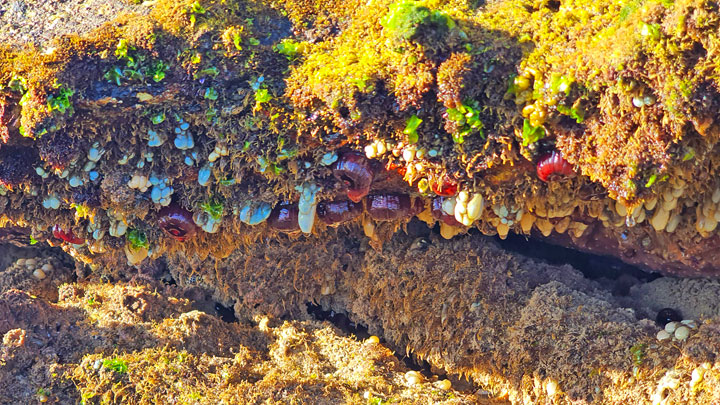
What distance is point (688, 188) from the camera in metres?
3.42

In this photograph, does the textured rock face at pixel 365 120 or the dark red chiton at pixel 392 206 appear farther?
the dark red chiton at pixel 392 206

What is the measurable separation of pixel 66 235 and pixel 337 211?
168 centimetres

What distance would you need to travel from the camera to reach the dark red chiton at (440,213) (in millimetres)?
3766

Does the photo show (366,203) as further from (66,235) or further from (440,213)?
(66,235)

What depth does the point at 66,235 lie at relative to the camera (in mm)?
4094

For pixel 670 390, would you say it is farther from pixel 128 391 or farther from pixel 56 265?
pixel 56 265

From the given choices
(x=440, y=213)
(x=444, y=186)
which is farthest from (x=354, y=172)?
(x=440, y=213)

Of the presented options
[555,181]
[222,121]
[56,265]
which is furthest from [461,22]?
[56,265]

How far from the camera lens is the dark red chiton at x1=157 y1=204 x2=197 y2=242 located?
387cm

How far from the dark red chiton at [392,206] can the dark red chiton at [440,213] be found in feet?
0.30

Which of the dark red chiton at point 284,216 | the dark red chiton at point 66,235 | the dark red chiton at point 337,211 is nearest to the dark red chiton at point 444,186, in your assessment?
the dark red chiton at point 337,211

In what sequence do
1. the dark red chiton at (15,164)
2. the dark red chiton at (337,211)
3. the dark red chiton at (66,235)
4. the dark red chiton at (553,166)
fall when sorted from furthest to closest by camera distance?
1. the dark red chiton at (66,235)
2. the dark red chiton at (337,211)
3. the dark red chiton at (15,164)
4. the dark red chiton at (553,166)

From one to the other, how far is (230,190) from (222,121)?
436 millimetres

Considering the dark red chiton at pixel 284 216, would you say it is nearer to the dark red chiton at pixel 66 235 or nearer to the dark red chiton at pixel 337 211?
the dark red chiton at pixel 337 211
